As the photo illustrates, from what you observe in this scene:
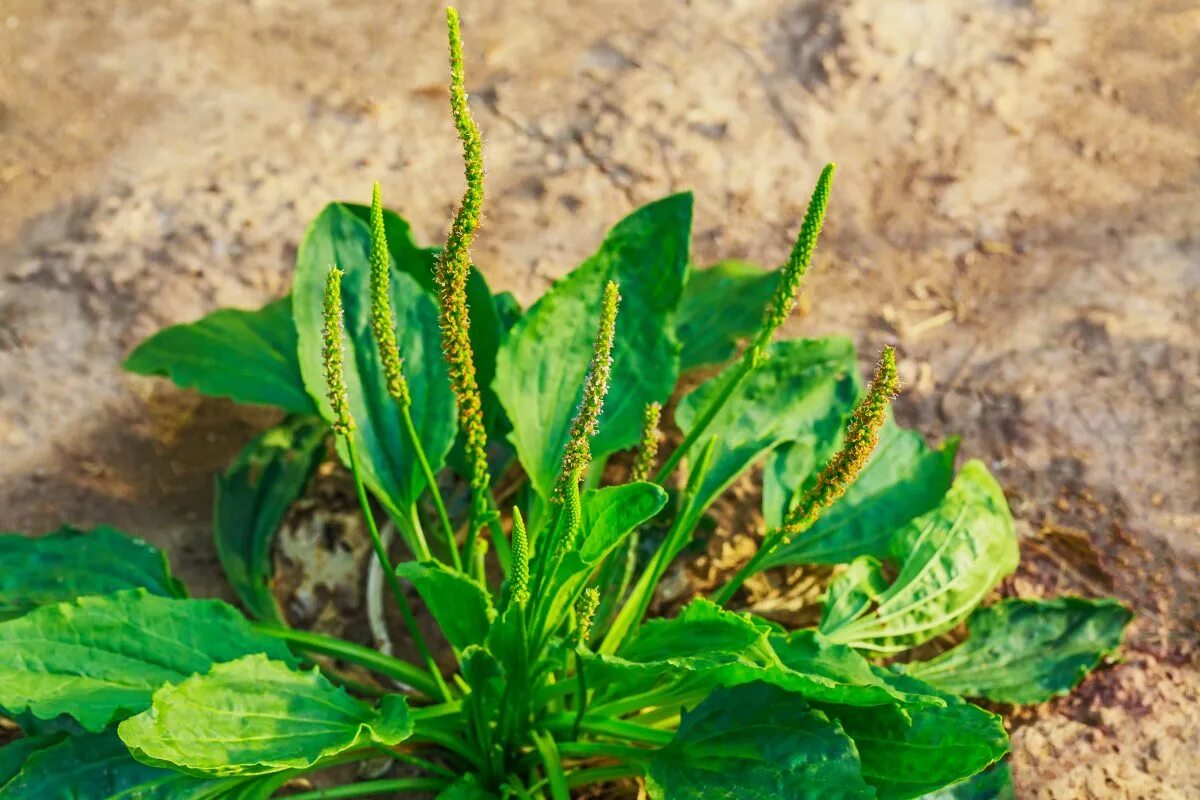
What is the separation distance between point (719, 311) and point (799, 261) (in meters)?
0.99

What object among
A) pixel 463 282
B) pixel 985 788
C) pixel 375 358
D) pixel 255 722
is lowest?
pixel 985 788

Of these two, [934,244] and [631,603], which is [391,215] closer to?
[631,603]

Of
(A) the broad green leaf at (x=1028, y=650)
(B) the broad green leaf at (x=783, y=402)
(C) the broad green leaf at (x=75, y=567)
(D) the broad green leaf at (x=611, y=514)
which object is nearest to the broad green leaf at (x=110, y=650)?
(C) the broad green leaf at (x=75, y=567)

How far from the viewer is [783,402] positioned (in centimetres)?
278

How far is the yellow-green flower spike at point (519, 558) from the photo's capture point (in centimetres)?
175

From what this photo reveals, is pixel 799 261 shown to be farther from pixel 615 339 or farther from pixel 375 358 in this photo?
pixel 375 358

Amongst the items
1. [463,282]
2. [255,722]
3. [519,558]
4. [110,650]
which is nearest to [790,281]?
[463,282]

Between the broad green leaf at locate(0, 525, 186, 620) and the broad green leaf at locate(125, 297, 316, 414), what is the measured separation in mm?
407

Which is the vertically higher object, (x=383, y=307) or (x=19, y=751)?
(x=383, y=307)

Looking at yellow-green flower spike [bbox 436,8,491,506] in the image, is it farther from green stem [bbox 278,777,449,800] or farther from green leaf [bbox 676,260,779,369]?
green leaf [bbox 676,260,779,369]

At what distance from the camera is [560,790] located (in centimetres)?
228

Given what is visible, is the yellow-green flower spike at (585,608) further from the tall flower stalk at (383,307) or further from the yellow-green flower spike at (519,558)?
the tall flower stalk at (383,307)

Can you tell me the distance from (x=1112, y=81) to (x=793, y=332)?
1.44 metres

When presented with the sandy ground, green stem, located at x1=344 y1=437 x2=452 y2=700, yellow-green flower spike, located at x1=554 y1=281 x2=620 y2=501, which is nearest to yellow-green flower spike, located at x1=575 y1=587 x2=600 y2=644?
yellow-green flower spike, located at x1=554 y1=281 x2=620 y2=501
